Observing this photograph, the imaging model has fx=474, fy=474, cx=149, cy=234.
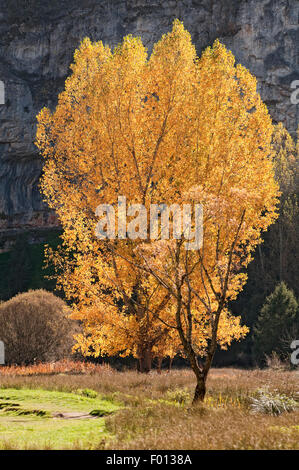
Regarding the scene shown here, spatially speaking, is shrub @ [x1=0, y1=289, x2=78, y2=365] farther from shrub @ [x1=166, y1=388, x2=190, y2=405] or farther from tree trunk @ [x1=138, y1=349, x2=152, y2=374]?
shrub @ [x1=166, y1=388, x2=190, y2=405]

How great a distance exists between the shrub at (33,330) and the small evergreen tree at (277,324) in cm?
1393

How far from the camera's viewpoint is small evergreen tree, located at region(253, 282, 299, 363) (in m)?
28.8

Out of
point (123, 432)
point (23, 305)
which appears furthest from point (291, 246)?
point (123, 432)

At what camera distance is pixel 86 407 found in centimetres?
1005

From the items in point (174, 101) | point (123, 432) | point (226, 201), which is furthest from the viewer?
point (174, 101)

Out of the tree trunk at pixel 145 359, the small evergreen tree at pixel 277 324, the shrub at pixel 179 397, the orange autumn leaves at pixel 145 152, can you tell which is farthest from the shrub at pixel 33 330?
the small evergreen tree at pixel 277 324

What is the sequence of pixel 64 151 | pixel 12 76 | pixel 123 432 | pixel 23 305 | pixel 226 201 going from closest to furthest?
1. pixel 123 432
2. pixel 226 201
3. pixel 64 151
4. pixel 23 305
5. pixel 12 76

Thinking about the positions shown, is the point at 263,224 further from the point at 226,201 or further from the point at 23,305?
the point at 23,305

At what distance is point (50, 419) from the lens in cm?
859

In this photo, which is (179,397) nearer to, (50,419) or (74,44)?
(50,419)

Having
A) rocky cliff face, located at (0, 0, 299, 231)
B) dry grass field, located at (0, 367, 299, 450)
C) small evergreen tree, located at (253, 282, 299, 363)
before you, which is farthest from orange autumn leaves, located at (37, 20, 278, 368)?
rocky cliff face, located at (0, 0, 299, 231)

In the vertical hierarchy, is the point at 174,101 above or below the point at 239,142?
above

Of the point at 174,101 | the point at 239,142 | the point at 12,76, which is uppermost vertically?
the point at 12,76

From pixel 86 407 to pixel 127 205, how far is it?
19.1 ft
